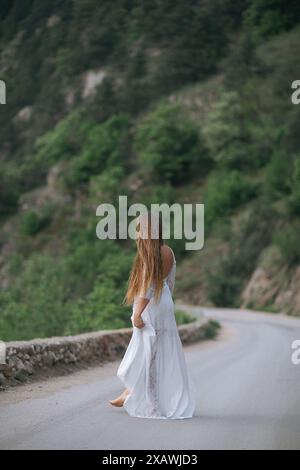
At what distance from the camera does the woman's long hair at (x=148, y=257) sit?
11094 mm

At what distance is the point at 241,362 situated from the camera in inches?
748

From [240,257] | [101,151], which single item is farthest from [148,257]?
[101,151]

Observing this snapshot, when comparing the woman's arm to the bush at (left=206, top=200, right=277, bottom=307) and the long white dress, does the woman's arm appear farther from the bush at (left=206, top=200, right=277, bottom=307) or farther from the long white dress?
the bush at (left=206, top=200, right=277, bottom=307)

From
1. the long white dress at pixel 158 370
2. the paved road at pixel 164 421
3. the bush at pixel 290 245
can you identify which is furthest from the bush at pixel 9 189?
the long white dress at pixel 158 370

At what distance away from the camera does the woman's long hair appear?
36.4ft

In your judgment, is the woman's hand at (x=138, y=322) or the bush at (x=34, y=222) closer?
the woman's hand at (x=138, y=322)

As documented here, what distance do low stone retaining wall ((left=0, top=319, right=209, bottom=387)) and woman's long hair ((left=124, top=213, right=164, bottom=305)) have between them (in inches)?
123

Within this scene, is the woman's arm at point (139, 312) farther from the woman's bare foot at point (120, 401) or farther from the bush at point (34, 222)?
the bush at point (34, 222)

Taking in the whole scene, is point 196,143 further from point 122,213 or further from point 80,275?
point 80,275

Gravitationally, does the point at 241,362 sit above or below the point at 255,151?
above

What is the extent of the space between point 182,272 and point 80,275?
1392 inches

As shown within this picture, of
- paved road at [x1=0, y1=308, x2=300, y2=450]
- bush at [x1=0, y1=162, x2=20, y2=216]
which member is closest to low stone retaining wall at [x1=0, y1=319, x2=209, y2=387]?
paved road at [x1=0, y1=308, x2=300, y2=450]

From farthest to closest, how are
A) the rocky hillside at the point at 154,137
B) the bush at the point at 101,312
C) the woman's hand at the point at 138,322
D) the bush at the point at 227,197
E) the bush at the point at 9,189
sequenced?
the bush at the point at 9,189
the bush at the point at 227,197
the rocky hillside at the point at 154,137
the bush at the point at 101,312
the woman's hand at the point at 138,322

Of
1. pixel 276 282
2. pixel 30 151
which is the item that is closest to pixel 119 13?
pixel 30 151
